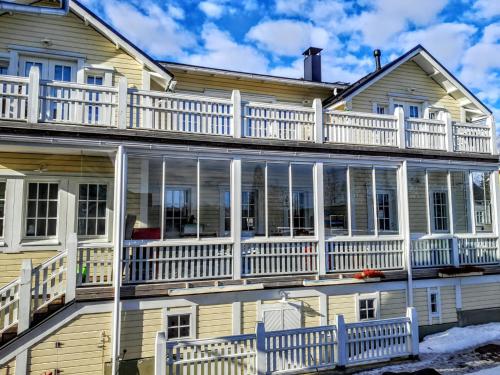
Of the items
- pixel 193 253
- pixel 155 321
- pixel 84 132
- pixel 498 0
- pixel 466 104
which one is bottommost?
pixel 155 321

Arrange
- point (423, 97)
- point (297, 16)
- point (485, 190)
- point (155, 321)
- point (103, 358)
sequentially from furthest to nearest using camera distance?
point (297, 16) < point (423, 97) < point (485, 190) < point (155, 321) < point (103, 358)

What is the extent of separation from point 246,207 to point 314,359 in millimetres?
5033

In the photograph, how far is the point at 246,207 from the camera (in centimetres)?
1145

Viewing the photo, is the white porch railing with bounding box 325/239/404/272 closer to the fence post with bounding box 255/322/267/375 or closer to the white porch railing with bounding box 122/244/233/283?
the white porch railing with bounding box 122/244/233/283

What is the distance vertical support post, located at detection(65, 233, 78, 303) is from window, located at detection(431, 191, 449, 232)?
12.0m

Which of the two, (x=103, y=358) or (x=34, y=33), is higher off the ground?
(x=34, y=33)

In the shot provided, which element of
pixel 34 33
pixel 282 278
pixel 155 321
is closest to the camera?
pixel 155 321

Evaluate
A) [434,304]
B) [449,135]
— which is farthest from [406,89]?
[434,304]

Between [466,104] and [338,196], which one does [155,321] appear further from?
[466,104]

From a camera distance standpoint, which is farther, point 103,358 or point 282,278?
point 282,278

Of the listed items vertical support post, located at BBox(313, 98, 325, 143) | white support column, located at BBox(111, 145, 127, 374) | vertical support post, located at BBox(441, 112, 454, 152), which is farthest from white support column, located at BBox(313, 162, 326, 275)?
white support column, located at BBox(111, 145, 127, 374)

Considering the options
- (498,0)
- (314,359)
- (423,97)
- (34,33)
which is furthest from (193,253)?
(498,0)

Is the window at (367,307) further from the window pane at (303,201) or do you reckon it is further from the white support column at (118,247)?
the white support column at (118,247)

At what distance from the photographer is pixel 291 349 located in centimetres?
747
